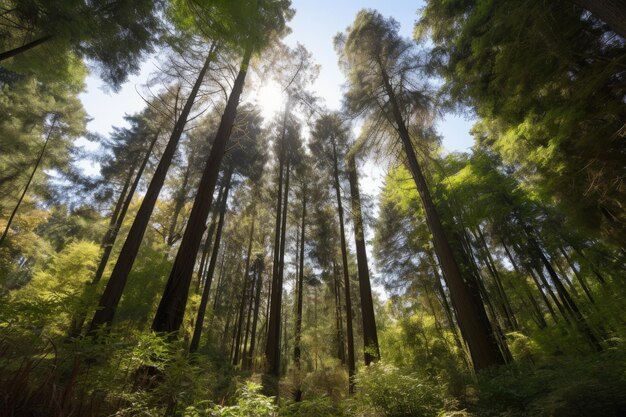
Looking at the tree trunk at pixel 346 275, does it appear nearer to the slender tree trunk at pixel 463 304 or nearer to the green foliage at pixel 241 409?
the slender tree trunk at pixel 463 304

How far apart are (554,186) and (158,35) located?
35.0 ft

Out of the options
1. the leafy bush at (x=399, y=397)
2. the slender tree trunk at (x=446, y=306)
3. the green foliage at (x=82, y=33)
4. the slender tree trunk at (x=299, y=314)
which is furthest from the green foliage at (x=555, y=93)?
the slender tree trunk at (x=299, y=314)

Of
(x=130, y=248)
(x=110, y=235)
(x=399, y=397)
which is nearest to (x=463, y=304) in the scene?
(x=399, y=397)

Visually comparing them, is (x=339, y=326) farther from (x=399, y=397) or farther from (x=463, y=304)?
(x=399, y=397)

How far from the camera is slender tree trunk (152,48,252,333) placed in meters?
4.41

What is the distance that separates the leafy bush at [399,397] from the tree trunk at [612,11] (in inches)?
227

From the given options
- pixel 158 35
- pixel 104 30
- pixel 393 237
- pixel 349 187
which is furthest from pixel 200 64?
pixel 393 237

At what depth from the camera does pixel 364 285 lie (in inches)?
439

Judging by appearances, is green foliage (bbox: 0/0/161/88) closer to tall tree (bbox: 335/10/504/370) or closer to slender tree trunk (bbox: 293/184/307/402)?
tall tree (bbox: 335/10/504/370)

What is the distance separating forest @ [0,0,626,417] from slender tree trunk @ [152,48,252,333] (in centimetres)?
4

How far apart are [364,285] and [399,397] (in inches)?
262

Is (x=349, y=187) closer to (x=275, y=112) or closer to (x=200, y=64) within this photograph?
(x=275, y=112)

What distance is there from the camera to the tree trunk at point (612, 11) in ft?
11.5

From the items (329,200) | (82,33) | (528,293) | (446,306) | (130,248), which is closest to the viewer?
(82,33)
